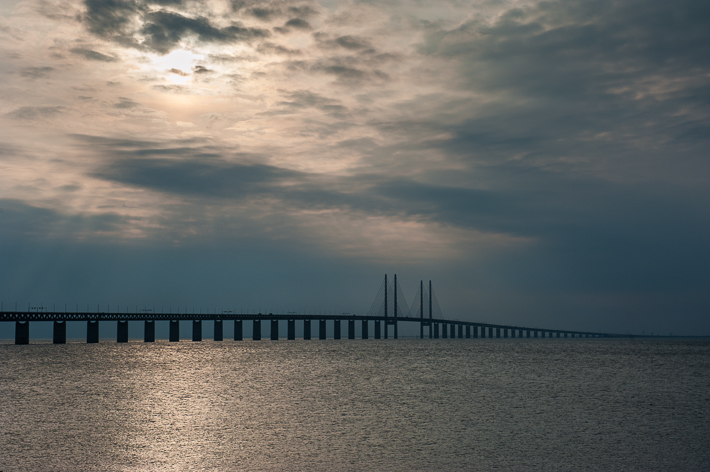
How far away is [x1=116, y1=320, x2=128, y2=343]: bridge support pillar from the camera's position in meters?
183

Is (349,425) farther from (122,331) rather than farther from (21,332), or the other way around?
(122,331)

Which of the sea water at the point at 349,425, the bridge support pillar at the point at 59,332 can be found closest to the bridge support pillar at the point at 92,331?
the bridge support pillar at the point at 59,332

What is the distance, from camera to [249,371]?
227 feet

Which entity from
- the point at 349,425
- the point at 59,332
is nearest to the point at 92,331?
the point at 59,332

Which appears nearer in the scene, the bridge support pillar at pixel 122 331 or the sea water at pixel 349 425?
the sea water at pixel 349 425

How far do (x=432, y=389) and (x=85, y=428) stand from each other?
27.1 meters

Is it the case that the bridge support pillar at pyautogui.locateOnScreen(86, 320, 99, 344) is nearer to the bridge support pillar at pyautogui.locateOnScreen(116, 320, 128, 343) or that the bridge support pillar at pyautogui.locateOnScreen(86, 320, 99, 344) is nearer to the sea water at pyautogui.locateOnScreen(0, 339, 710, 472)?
the bridge support pillar at pyautogui.locateOnScreen(116, 320, 128, 343)

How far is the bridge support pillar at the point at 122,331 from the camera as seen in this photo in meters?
183

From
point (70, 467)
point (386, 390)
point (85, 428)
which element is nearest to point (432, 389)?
point (386, 390)

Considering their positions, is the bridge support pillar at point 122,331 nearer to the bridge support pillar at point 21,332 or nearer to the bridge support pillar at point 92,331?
the bridge support pillar at point 92,331

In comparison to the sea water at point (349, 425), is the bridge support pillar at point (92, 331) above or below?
below

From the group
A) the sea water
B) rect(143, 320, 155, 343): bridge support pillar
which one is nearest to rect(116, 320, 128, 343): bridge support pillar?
rect(143, 320, 155, 343): bridge support pillar

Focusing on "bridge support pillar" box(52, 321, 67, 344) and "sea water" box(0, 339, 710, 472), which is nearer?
"sea water" box(0, 339, 710, 472)

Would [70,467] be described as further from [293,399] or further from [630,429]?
[630,429]
